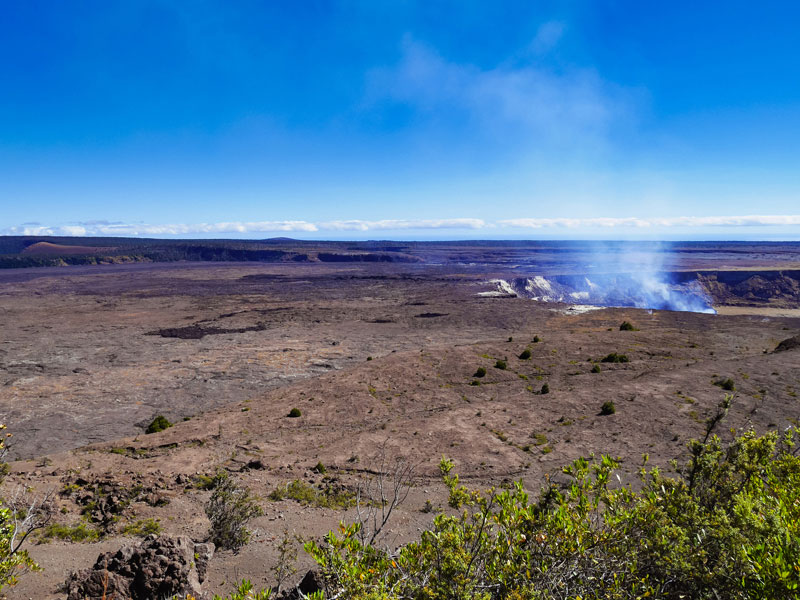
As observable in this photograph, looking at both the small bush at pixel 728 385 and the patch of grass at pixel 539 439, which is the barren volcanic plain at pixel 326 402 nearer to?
the patch of grass at pixel 539 439

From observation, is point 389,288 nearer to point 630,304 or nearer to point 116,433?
point 630,304

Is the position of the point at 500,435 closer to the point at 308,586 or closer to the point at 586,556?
the point at 308,586

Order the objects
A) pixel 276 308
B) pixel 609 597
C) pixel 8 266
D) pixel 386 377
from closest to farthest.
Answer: pixel 609 597
pixel 386 377
pixel 276 308
pixel 8 266

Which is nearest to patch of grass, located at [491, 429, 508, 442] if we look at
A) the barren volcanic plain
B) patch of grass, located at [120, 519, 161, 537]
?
the barren volcanic plain

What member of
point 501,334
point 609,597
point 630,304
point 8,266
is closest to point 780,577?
point 609,597

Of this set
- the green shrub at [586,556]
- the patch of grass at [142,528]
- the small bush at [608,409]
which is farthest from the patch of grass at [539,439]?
the patch of grass at [142,528]

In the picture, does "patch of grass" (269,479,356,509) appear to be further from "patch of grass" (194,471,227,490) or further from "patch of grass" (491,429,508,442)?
"patch of grass" (491,429,508,442)
